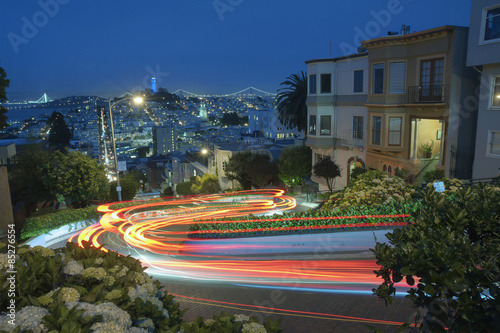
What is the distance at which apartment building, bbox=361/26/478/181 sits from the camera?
19.3 m

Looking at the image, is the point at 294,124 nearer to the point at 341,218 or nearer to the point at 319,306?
the point at 341,218

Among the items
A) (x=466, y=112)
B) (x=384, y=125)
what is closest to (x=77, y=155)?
(x=384, y=125)

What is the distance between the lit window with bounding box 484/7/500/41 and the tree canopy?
1897 cm

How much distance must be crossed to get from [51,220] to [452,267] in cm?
1679

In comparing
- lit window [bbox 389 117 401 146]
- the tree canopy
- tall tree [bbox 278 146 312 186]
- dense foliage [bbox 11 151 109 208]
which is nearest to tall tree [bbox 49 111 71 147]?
the tree canopy

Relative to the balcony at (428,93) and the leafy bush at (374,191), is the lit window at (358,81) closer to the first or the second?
the balcony at (428,93)

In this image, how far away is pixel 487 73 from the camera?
16859 mm

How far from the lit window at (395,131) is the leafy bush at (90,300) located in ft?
67.5

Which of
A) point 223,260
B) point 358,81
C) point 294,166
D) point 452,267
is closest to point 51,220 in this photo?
point 223,260

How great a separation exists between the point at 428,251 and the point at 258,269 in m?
7.93

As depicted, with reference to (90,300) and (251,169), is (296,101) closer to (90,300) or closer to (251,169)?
(251,169)

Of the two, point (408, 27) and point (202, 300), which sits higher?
point (408, 27)

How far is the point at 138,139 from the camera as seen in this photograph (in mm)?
182125

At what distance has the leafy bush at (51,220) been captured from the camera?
15.5m
